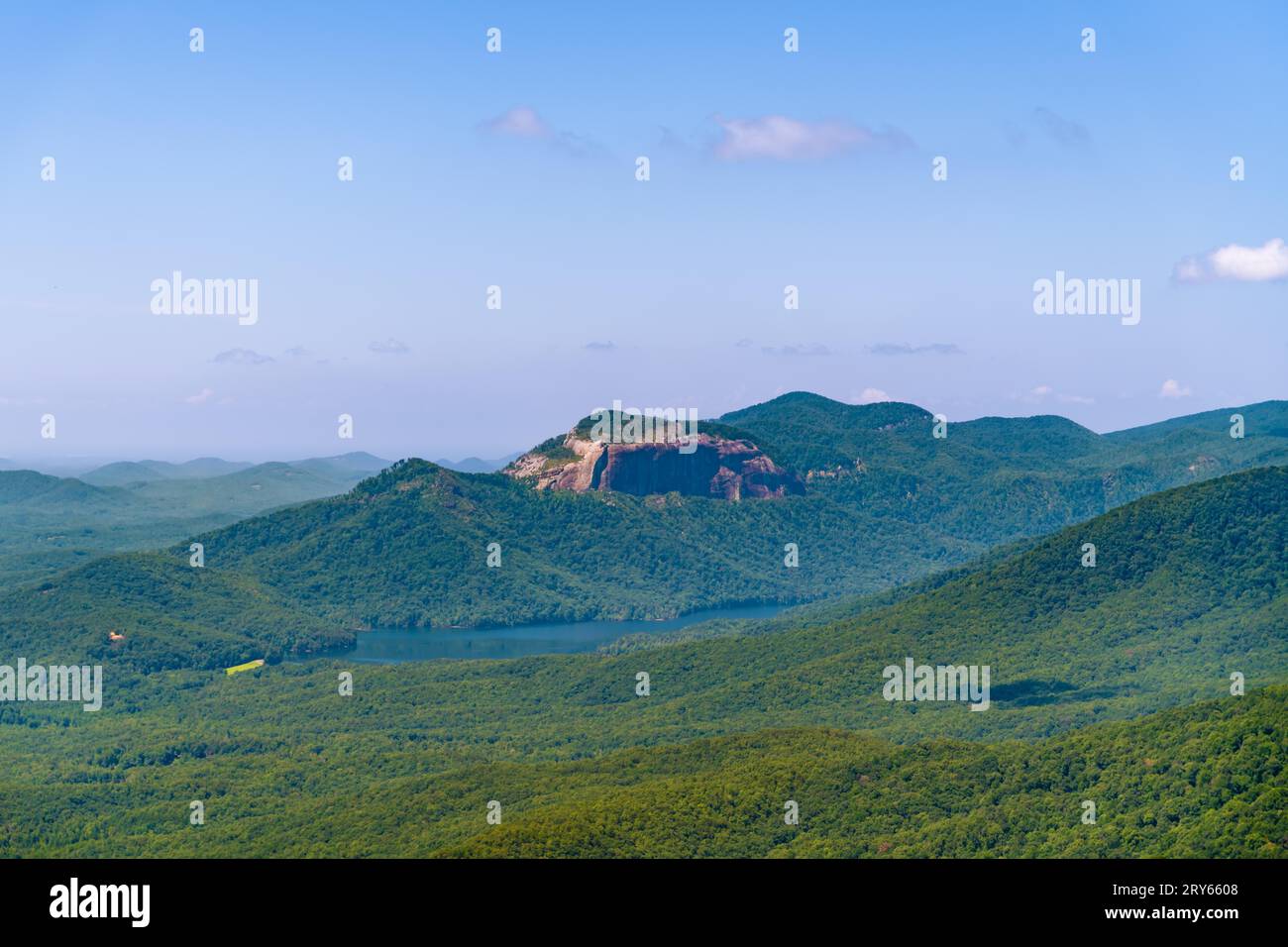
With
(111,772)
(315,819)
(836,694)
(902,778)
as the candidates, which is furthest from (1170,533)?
(111,772)

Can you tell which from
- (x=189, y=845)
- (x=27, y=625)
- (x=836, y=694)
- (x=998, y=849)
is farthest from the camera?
(x=27, y=625)

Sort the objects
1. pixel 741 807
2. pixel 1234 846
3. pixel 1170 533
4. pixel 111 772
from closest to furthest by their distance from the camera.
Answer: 1. pixel 1234 846
2. pixel 741 807
3. pixel 111 772
4. pixel 1170 533

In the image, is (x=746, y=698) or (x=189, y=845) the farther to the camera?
(x=746, y=698)

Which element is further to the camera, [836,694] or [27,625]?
[27,625]

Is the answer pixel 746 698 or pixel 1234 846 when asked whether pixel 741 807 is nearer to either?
pixel 1234 846

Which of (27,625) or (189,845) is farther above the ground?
(27,625)

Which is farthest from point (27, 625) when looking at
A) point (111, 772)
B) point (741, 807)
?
point (741, 807)
